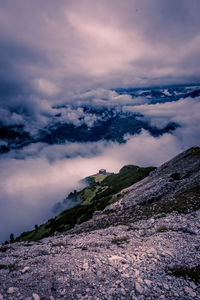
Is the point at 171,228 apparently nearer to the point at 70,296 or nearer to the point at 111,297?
the point at 111,297

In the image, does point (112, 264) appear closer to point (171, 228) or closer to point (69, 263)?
point (69, 263)

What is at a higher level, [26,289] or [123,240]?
[26,289]

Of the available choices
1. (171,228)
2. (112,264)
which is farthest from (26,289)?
(171,228)

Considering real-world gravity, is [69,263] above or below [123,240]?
above

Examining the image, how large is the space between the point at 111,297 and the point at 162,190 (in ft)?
131

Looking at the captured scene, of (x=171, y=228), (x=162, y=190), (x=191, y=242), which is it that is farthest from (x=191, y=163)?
(x=191, y=242)

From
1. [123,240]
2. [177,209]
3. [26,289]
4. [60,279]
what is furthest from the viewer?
[177,209]

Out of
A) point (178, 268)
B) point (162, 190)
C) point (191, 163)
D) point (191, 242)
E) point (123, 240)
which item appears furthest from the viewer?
point (191, 163)

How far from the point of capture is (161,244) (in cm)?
1741

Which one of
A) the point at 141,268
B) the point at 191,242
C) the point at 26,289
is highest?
the point at 26,289

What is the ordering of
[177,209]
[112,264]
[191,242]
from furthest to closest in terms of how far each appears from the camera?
1. [177,209]
2. [191,242]
3. [112,264]

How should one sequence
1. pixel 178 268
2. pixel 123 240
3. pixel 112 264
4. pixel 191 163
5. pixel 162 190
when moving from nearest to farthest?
1. pixel 178 268
2. pixel 112 264
3. pixel 123 240
4. pixel 162 190
5. pixel 191 163

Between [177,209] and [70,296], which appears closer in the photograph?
[70,296]

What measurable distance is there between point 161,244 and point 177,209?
13.8m
